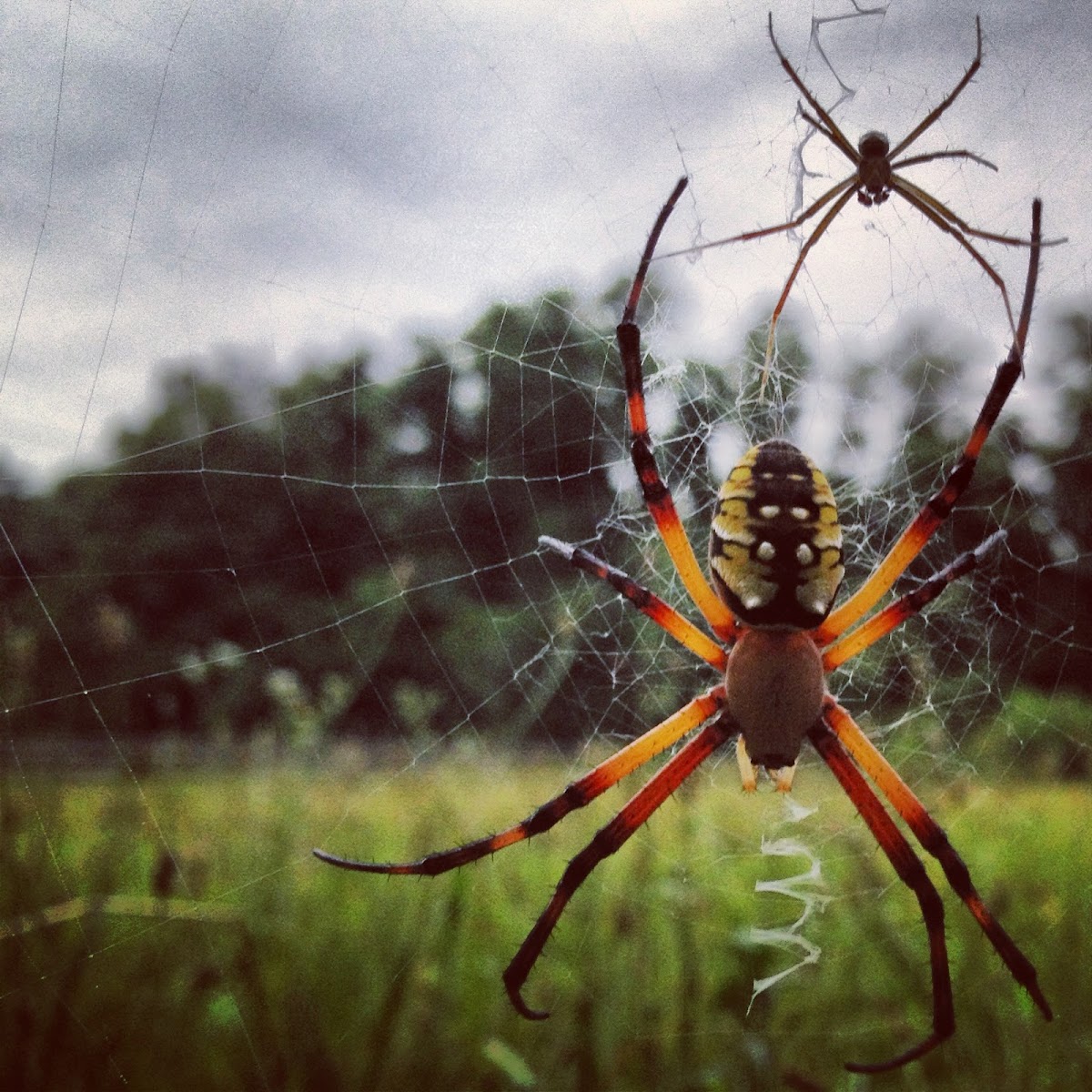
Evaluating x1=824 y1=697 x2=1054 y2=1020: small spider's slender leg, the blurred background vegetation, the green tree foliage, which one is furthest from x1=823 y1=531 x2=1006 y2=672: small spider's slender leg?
the green tree foliage

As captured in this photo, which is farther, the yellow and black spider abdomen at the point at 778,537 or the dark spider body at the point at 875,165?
the dark spider body at the point at 875,165

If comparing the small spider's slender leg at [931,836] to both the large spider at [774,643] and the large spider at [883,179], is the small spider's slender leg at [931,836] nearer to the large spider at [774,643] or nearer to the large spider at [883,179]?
the large spider at [774,643]

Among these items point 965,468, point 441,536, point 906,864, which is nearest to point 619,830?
point 906,864

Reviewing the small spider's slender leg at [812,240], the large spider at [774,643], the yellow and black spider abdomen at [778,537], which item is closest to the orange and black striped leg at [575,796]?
the large spider at [774,643]

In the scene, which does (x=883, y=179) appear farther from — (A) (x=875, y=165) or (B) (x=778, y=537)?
(B) (x=778, y=537)

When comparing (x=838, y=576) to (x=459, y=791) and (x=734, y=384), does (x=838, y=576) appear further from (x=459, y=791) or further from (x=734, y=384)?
(x=459, y=791)

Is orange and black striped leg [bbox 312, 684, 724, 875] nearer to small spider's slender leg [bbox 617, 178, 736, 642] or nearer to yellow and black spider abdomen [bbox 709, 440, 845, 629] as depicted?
small spider's slender leg [bbox 617, 178, 736, 642]
